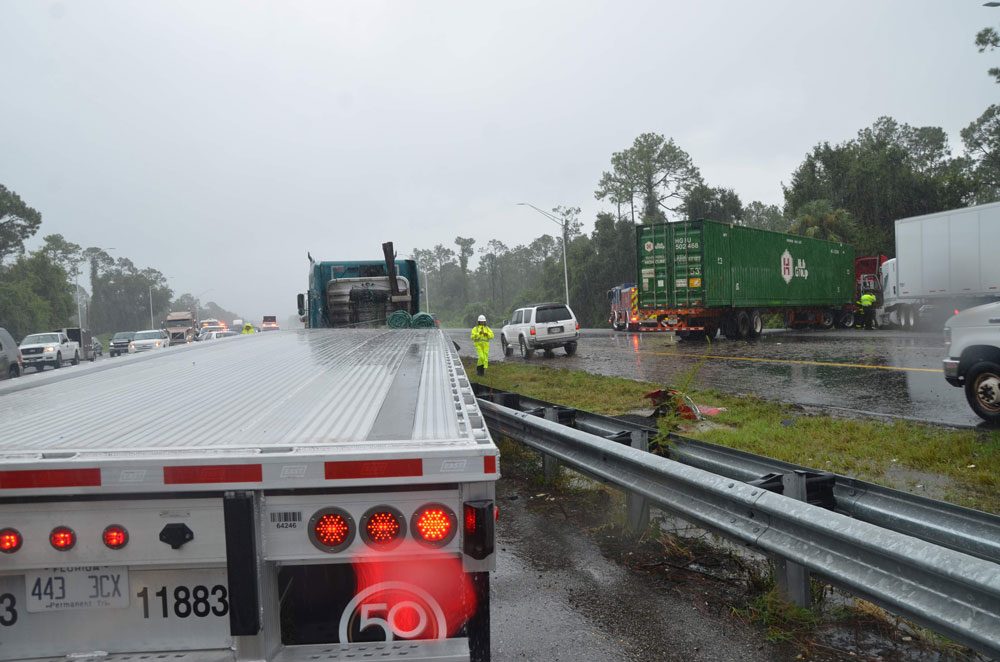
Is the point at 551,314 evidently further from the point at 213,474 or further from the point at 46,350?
the point at 46,350

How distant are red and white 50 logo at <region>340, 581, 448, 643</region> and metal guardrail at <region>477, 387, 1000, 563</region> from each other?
7.55 feet

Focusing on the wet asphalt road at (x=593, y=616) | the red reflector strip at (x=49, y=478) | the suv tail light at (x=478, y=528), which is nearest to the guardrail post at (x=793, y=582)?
the wet asphalt road at (x=593, y=616)

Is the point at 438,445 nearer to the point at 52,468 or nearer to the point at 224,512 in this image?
the point at 224,512

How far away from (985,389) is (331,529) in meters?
8.45

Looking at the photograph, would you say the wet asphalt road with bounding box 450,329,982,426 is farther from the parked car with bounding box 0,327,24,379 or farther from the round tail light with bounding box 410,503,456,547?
the parked car with bounding box 0,327,24,379

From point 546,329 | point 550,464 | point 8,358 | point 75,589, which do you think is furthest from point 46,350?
point 75,589

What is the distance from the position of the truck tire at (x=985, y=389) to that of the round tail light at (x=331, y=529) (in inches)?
327

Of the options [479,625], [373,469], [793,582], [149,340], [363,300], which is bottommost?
[793,582]

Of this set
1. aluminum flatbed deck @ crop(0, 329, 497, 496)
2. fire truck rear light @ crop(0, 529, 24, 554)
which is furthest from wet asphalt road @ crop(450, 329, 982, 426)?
fire truck rear light @ crop(0, 529, 24, 554)

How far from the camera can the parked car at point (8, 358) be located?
63.9 ft

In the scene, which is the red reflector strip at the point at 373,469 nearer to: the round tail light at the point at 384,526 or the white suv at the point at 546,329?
the round tail light at the point at 384,526

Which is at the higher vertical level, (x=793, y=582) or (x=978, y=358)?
(x=978, y=358)

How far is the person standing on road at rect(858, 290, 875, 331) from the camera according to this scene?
101 feet

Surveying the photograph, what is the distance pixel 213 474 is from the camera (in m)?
2.26
